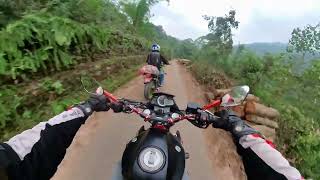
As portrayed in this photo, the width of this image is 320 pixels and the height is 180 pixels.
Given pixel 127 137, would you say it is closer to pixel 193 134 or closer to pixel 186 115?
pixel 193 134

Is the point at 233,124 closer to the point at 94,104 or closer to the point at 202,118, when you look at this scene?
the point at 202,118

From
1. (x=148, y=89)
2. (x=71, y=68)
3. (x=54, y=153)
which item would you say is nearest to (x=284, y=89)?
(x=148, y=89)

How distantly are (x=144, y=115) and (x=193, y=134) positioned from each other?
6.75 meters

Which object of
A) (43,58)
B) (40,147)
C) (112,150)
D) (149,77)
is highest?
(40,147)

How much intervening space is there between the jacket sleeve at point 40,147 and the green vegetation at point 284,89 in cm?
1039

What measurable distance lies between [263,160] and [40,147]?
1.65 m

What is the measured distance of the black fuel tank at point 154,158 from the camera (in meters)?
2.96

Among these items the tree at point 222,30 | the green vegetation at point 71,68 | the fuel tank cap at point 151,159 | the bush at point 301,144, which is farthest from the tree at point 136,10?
the fuel tank cap at point 151,159

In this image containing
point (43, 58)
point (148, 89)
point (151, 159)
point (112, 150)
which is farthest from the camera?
point (148, 89)

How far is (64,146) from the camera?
3377 mm

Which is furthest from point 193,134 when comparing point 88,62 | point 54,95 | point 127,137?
point 88,62

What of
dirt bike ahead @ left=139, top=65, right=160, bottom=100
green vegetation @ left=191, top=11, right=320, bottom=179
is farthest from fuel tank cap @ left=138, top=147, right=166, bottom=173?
green vegetation @ left=191, top=11, right=320, bottom=179

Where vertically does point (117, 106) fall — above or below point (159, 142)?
above

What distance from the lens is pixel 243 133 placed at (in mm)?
3094
